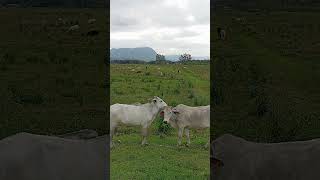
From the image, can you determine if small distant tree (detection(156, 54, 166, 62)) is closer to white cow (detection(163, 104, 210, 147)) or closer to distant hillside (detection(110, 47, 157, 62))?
distant hillside (detection(110, 47, 157, 62))

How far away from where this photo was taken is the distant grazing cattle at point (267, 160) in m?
1.77

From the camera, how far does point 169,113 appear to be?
10.6 feet

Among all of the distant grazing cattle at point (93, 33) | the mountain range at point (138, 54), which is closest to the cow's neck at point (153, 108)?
the mountain range at point (138, 54)

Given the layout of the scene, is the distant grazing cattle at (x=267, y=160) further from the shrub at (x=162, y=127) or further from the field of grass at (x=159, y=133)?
the shrub at (x=162, y=127)

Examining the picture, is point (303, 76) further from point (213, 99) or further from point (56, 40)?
point (56, 40)

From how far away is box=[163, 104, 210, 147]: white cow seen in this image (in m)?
3.22

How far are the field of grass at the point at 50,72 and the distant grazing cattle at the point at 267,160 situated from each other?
0.81m

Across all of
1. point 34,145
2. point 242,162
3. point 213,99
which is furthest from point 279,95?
point 34,145

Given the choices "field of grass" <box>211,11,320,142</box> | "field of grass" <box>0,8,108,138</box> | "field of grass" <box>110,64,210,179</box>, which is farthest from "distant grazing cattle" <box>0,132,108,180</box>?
"field of grass" <box>110,64,210,179</box>

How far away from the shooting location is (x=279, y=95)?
248cm

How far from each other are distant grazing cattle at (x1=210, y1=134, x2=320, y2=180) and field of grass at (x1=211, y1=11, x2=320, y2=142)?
501mm

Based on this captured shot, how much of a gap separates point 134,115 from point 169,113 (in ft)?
0.92

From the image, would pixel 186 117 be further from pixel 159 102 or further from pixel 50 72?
pixel 50 72

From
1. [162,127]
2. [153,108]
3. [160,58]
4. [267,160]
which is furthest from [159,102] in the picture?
[267,160]
